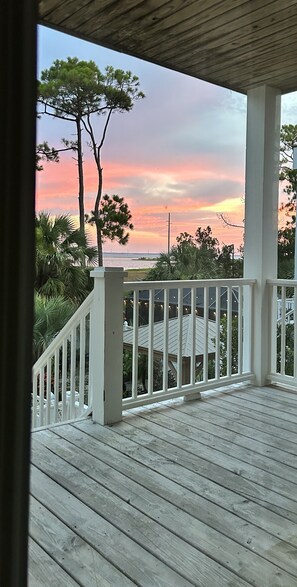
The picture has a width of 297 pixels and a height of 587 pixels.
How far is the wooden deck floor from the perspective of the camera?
1.42 meters

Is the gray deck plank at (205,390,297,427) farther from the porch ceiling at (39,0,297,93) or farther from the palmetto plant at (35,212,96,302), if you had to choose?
the porch ceiling at (39,0,297,93)

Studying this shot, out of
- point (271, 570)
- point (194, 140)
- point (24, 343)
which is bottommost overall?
point (271, 570)

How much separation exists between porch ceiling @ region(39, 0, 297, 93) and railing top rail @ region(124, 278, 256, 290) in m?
1.25

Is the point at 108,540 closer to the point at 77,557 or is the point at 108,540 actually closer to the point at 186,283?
the point at 77,557

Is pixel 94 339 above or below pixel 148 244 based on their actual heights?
below

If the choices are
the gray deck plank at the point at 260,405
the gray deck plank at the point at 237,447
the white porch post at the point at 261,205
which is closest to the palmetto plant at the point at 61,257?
the gray deck plank at the point at 237,447

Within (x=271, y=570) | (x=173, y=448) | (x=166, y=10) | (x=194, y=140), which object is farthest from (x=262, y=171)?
(x=271, y=570)

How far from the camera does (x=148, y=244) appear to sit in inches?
63.8

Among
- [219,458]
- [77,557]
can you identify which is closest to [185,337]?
[219,458]

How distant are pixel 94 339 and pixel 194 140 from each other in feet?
4.26

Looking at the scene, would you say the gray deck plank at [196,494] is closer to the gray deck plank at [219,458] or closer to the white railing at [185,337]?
the gray deck plank at [219,458]

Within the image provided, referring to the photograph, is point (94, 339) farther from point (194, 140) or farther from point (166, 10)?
point (166, 10)

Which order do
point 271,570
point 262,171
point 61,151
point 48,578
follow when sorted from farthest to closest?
point 262,171 → point 271,570 → point 48,578 → point 61,151

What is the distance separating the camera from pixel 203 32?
2658 mm
